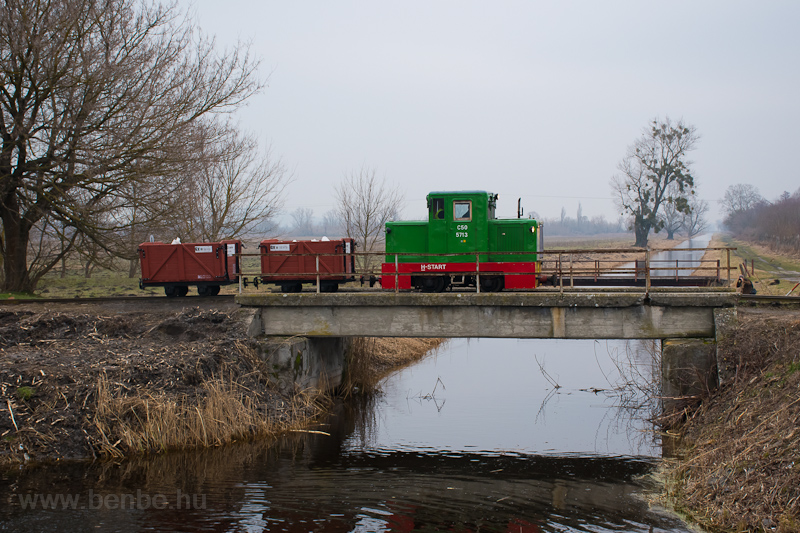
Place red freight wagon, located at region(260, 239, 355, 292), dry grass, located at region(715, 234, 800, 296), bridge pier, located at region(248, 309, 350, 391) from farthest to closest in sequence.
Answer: dry grass, located at region(715, 234, 800, 296) < red freight wagon, located at region(260, 239, 355, 292) < bridge pier, located at region(248, 309, 350, 391)

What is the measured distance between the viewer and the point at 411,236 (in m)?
18.2

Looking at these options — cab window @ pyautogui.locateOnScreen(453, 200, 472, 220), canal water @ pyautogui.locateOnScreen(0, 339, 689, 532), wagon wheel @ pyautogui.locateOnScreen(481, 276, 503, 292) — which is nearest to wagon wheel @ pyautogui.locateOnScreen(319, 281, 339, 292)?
canal water @ pyautogui.locateOnScreen(0, 339, 689, 532)

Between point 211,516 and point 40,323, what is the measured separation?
348 inches

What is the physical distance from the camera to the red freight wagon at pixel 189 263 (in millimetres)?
18906

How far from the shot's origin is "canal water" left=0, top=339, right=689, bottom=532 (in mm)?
9648

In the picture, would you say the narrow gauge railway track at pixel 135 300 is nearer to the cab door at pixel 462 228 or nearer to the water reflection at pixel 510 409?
the water reflection at pixel 510 409

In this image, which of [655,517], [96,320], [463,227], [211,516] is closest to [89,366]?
[96,320]

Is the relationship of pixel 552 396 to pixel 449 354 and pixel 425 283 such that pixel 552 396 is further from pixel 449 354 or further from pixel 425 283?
pixel 449 354

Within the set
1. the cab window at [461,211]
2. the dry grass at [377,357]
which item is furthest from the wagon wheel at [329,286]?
the cab window at [461,211]

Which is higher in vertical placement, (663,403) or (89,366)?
(89,366)

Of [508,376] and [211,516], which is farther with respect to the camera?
[508,376]

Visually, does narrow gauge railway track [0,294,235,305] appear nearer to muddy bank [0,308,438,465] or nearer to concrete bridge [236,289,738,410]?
muddy bank [0,308,438,465]

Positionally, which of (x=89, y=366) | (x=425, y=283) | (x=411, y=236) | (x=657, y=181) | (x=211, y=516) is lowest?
(x=211, y=516)

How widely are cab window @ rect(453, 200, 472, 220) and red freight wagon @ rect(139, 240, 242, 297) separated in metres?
6.15
